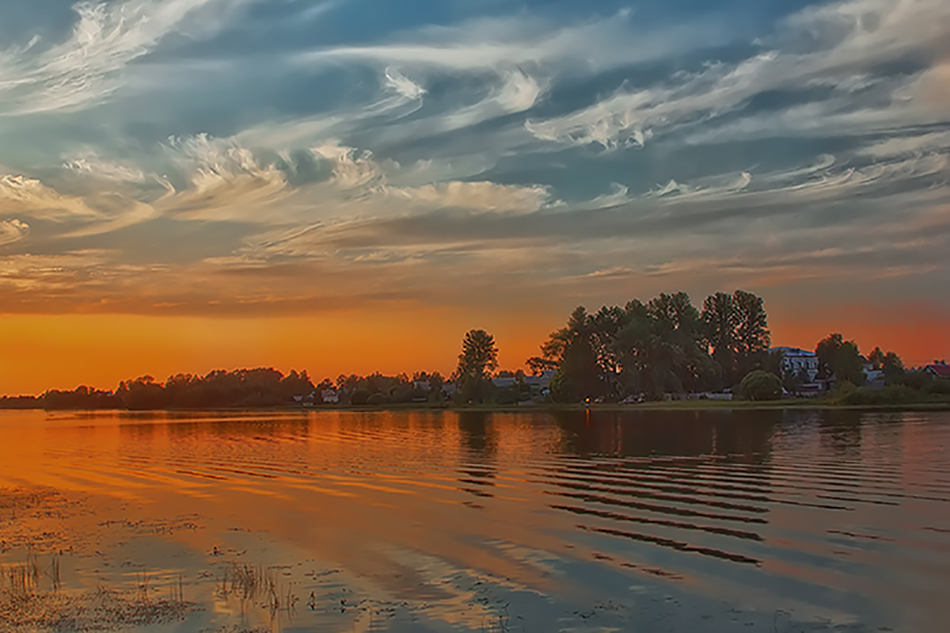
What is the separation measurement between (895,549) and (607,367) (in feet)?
465

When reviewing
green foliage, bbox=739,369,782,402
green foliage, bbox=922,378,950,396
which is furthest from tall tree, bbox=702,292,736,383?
green foliage, bbox=922,378,950,396

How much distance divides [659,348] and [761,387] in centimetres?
2309

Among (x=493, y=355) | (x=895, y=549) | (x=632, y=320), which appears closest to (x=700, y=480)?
(x=895, y=549)

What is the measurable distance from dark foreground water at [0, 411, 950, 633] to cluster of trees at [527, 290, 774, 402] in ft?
335


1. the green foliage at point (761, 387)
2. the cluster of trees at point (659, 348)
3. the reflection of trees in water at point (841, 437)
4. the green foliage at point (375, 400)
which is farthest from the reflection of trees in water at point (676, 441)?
the green foliage at point (375, 400)

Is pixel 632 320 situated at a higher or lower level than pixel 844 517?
higher

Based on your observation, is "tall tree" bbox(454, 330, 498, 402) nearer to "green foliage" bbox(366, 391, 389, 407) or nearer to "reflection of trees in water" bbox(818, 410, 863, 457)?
"green foliage" bbox(366, 391, 389, 407)

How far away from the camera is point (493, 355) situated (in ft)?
618

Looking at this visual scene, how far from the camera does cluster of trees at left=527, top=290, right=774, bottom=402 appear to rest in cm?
14525

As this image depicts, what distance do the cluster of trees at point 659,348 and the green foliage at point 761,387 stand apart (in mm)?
18377

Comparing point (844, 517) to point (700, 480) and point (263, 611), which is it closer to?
point (700, 480)

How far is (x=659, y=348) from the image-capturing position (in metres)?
144

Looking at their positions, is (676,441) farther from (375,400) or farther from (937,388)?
(375,400)

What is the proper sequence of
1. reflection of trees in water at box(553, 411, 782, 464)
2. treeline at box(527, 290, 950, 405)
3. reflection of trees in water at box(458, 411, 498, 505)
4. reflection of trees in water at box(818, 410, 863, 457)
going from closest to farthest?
1. reflection of trees in water at box(458, 411, 498, 505)
2. reflection of trees in water at box(818, 410, 863, 457)
3. reflection of trees in water at box(553, 411, 782, 464)
4. treeline at box(527, 290, 950, 405)
